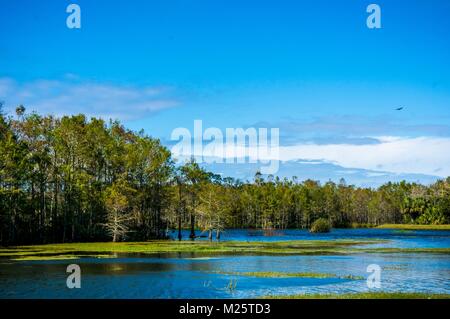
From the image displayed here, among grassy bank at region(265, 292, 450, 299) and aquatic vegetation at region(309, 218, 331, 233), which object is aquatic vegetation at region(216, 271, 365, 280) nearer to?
grassy bank at region(265, 292, 450, 299)

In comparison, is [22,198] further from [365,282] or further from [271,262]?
[365,282]

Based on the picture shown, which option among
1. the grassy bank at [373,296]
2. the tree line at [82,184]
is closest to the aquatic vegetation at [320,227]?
the tree line at [82,184]

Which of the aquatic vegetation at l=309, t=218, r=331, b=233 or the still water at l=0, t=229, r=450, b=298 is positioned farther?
the aquatic vegetation at l=309, t=218, r=331, b=233

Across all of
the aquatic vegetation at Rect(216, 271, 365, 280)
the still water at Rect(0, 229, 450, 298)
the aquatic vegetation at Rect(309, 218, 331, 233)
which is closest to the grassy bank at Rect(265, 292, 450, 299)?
the still water at Rect(0, 229, 450, 298)

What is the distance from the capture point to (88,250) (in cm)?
8331

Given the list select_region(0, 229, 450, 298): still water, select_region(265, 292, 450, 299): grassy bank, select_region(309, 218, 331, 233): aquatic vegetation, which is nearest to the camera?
select_region(265, 292, 450, 299): grassy bank

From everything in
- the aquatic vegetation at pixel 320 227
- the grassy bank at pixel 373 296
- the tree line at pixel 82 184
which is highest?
the tree line at pixel 82 184

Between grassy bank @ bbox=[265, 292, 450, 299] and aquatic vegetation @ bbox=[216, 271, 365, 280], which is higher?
grassy bank @ bbox=[265, 292, 450, 299]

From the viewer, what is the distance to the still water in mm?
40000

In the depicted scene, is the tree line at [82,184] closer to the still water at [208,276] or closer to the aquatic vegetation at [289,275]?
the still water at [208,276]

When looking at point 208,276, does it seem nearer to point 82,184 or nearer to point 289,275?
point 289,275

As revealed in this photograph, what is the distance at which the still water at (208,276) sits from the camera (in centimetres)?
4000
